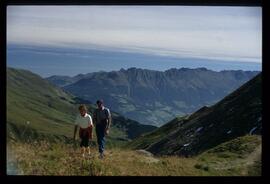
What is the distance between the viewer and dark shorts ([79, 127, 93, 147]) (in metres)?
13.9

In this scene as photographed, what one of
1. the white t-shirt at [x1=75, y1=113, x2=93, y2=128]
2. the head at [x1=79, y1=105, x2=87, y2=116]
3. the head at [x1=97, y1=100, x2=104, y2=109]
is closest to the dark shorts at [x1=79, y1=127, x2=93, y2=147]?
the white t-shirt at [x1=75, y1=113, x2=93, y2=128]

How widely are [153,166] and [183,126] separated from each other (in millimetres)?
44858

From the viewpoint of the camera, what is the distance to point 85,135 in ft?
45.9

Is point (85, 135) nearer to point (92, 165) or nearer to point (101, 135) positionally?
point (101, 135)

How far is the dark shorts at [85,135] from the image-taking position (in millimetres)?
13930

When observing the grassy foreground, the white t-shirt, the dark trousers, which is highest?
the white t-shirt

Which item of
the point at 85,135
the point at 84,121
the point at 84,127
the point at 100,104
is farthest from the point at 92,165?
the point at 100,104

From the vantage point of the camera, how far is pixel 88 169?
42.9 feet

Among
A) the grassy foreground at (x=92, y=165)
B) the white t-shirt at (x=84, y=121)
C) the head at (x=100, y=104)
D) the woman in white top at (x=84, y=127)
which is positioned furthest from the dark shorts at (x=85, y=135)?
the head at (x=100, y=104)

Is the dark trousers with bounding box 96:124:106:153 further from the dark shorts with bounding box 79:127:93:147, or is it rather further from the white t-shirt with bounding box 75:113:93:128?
the white t-shirt with bounding box 75:113:93:128

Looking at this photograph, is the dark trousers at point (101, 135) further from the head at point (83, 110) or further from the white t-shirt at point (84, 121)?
the head at point (83, 110)
